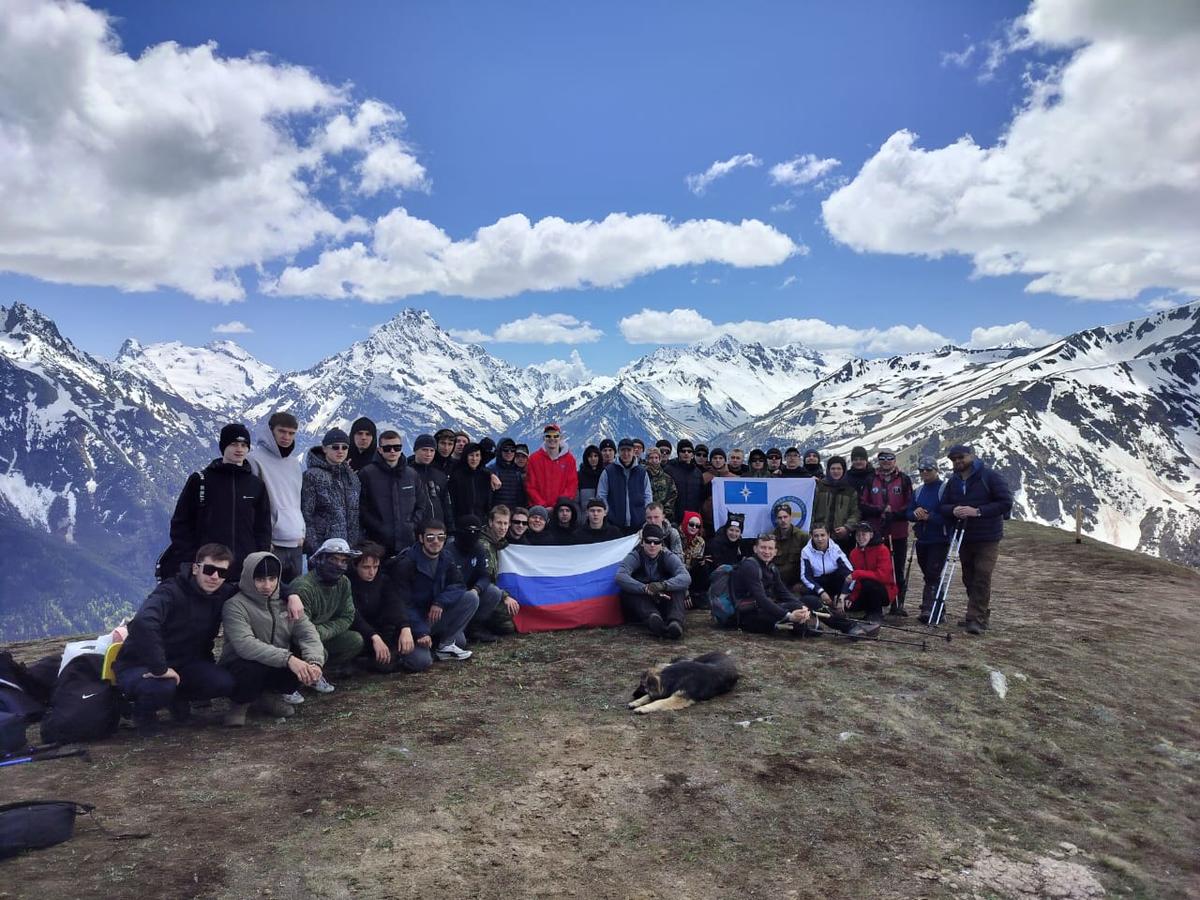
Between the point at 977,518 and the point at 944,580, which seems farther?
the point at 944,580

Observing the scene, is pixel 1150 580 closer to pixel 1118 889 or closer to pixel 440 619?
pixel 1118 889

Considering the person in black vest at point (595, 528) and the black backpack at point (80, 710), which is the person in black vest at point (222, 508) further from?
the person in black vest at point (595, 528)

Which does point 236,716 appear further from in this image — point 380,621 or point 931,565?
point 931,565

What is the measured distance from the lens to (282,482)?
40.7ft

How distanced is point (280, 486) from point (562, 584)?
653 centimetres

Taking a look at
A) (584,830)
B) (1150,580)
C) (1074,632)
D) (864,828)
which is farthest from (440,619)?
(1150,580)

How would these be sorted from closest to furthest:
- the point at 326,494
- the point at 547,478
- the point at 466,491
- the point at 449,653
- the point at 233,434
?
the point at 233,434, the point at 326,494, the point at 449,653, the point at 466,491, the point at 547,478

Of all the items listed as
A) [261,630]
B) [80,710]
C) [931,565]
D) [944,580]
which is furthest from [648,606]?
[80,710]

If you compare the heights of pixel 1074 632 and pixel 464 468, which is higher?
pixel 464 468

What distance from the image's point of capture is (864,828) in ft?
25.5

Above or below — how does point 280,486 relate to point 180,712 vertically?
above

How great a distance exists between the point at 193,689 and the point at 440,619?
454cm

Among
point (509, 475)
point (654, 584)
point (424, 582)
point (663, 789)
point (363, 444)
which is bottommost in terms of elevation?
point (663, 789)

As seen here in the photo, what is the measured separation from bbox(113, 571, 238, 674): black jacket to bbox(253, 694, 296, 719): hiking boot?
104 cm
